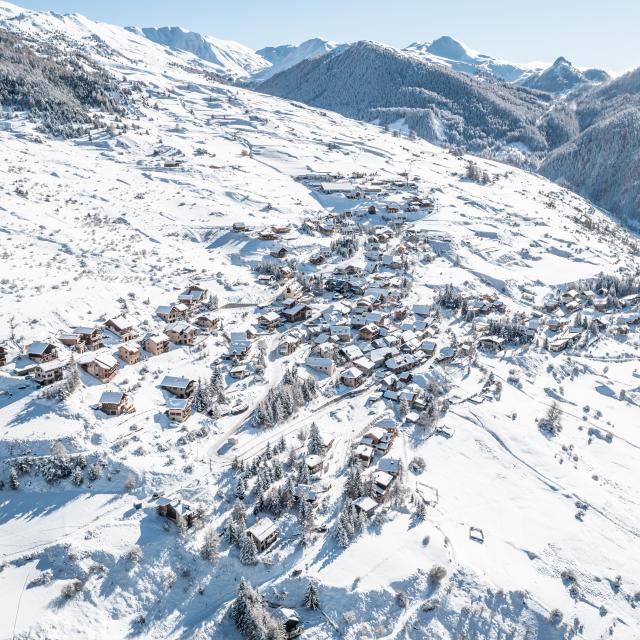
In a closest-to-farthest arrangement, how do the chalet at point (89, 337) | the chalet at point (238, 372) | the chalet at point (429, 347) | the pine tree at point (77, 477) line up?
1. the pine tree at point (77, 477)
2. the chalet at point (89, 337)
3. the chalet at point (238, 372)
4. the chalet at point (429, 347)

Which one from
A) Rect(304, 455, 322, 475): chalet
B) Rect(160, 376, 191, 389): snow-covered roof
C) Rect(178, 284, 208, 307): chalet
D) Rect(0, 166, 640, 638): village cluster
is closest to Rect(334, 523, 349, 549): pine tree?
Rect(0, 166, 640, 638): village cluster

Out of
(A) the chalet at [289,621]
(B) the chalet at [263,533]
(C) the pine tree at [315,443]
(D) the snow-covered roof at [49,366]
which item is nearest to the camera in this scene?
(A) the chalet at [289,621]

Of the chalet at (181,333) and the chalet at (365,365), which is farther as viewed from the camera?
the chalet at (365,365)

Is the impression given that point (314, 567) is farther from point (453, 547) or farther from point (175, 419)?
point (175, 419)

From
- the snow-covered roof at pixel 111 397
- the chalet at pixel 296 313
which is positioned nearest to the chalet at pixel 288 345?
the chalet at pixel 296 313

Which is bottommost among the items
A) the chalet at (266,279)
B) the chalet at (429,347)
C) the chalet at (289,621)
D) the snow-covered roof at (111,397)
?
the chalet at (289,621)

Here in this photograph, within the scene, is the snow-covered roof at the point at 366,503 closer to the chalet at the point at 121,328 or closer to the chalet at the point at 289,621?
the chalet at the point at 289,621

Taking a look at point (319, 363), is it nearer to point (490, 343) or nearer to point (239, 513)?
point (239, 513)

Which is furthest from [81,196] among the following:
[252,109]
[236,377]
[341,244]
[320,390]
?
[252,109]
